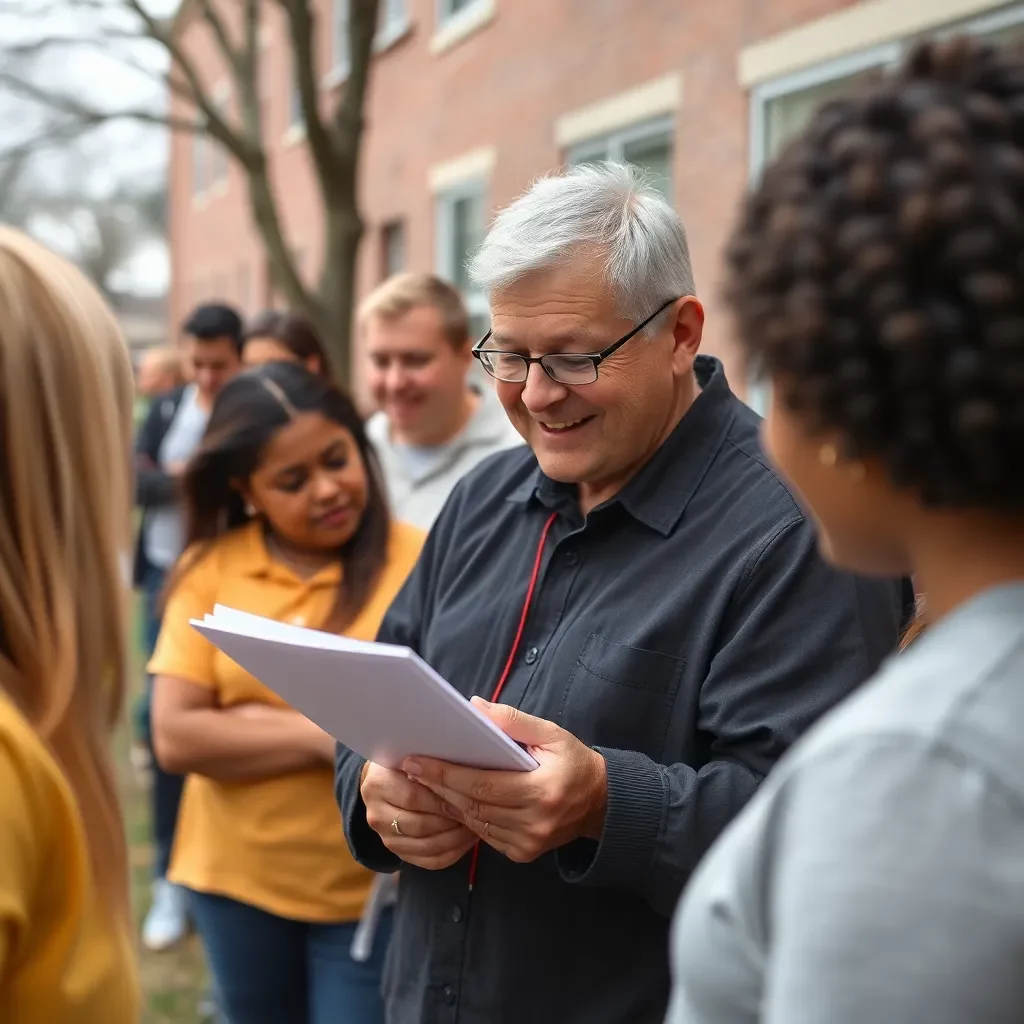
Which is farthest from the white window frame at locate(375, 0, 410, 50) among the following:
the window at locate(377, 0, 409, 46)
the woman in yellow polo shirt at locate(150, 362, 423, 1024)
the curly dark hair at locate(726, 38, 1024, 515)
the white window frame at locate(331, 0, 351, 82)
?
the curly dark hair at locate(726, 38, 1024, 515)

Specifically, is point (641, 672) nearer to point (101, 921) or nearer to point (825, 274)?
point (101, 921)

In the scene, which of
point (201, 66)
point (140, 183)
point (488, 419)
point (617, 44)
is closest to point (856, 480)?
point (488, 419)

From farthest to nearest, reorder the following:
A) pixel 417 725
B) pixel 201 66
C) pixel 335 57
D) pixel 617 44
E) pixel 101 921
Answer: pixel 201 66 → pixel 335 57 → pixel 617 44 → pixel 417 725 → pixel 101 921

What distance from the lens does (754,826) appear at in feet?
2.86

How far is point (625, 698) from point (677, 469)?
37 cm

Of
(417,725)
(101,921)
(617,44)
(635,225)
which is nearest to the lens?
(101,921)

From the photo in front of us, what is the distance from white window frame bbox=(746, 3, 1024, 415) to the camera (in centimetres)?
475

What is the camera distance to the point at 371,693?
1528 mm

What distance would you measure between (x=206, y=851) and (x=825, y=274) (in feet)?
7.54

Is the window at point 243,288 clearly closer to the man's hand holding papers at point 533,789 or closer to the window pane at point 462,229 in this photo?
the window pane at point 462,229

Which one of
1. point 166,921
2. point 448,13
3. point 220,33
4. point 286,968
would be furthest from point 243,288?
point 286,968

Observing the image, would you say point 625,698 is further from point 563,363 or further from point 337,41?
point 337,41

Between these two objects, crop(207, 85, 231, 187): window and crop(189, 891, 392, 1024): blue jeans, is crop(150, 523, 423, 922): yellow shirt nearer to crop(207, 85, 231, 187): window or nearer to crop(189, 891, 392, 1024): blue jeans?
crop(189, 891, 392, 1024): blue jeans

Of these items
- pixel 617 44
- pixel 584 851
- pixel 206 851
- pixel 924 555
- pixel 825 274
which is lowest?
pixel 206 851
